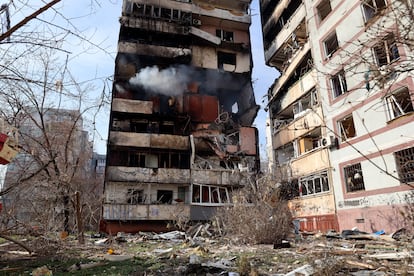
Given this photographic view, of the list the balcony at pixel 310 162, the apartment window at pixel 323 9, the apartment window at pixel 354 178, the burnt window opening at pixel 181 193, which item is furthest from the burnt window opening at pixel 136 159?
the apartment window at pixel 323 9

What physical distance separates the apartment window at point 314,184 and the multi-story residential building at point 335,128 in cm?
6

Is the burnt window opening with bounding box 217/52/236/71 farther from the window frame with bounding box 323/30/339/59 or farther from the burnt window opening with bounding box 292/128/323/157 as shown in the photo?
the burnt window opening with bounding box 292/128/323/157

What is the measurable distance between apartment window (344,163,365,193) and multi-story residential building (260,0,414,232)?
0.05 m

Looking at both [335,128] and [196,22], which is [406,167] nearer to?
[335,128]

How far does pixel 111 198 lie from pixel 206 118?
1071 centimetres

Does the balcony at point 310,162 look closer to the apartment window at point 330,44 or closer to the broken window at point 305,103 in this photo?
the broken window at point 305,103

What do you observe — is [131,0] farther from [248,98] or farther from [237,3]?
[248,98]


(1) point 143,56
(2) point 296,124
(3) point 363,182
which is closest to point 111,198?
(1) point 143,56

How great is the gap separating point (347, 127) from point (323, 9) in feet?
27.2

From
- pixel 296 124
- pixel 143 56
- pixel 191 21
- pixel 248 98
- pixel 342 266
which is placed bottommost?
pixel 342 266

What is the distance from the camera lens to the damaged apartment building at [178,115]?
21.8 m

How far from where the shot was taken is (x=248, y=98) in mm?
29141

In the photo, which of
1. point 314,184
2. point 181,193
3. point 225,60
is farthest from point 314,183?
point 225,60

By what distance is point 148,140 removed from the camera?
23.1 metres
